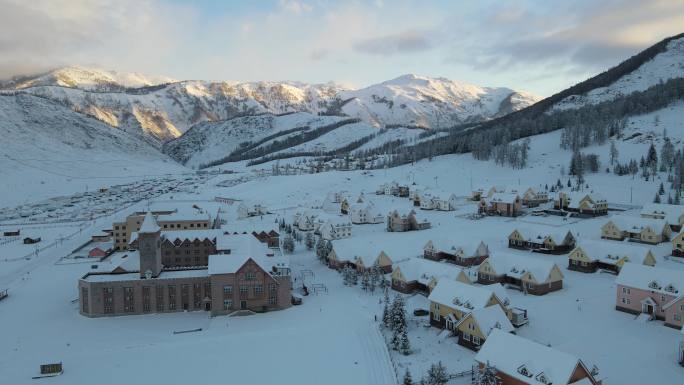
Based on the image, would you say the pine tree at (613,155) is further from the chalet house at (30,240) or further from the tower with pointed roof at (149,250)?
the chalet house at (30,240)

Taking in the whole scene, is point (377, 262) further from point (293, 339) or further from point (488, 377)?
point (488, 377)

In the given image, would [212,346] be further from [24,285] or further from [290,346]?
[24,285]

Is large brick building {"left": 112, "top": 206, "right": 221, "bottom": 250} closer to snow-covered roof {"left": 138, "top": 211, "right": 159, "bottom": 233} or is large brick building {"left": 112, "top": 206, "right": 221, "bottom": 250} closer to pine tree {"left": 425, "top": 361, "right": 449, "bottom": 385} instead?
snow-covered roof {"left": 138, "top": 211, "right": 159, "bottom": 233}

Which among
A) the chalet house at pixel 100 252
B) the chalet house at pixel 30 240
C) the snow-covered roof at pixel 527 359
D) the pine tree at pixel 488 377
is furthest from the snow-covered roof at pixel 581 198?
the chalet house at pixel 30 240

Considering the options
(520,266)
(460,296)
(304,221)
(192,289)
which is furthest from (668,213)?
(192,289)

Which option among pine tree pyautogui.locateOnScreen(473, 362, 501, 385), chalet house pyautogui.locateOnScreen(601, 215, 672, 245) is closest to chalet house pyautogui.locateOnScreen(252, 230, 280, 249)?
pine tree pyautogui.locateOnScreen(473, 362, 501, 385)

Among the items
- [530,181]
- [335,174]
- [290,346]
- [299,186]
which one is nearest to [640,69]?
[530,181]
